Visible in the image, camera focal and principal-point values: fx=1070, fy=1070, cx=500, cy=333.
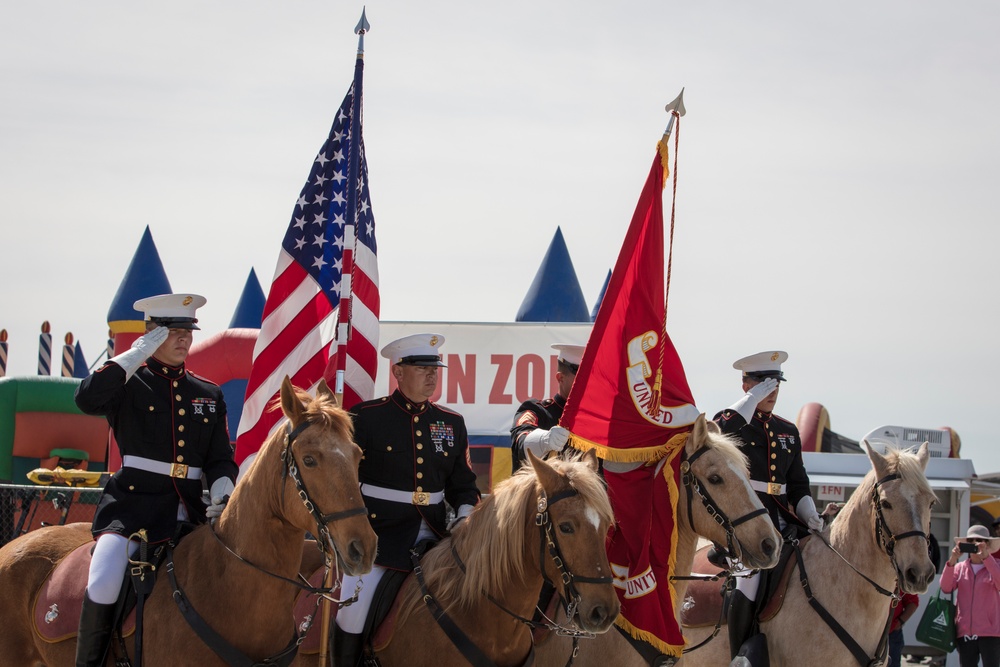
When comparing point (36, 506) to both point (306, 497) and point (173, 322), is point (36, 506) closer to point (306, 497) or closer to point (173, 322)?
point (173, 322)

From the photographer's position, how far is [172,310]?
6.68 meters

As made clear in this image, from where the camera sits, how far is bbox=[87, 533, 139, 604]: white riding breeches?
6043mm

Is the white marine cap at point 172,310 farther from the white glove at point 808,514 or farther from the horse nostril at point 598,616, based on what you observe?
the white glove at point 808,514

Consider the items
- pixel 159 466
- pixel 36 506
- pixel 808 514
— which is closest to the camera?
pixel 159 466

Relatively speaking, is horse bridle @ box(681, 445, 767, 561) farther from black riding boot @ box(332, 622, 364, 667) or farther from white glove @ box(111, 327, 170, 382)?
white glove @ box(111, 327, 170, 382)

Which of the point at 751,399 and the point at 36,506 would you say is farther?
the point at 36,506

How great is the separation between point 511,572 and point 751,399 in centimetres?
333

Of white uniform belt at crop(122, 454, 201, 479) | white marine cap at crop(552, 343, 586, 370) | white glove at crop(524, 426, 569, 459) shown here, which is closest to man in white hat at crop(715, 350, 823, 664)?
white marine cap at crop(552, 343, 586, 370)

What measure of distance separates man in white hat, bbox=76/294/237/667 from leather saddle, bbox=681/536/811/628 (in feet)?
12.9

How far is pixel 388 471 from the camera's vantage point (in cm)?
682

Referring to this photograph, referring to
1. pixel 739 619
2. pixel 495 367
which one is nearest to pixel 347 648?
pixel 739 619

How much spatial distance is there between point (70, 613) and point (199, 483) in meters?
1.06

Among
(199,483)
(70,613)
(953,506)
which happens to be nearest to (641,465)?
(199,483)

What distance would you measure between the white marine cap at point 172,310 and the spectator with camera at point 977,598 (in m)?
9.42
